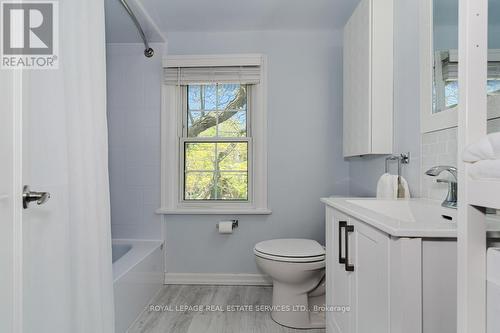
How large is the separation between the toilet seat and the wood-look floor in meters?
0.43

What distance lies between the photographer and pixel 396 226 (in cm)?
79

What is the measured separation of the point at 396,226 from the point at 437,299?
0.21 metres

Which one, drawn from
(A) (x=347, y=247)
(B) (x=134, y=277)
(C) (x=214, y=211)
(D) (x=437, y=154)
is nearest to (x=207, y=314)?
(B) (x=134, y=277)

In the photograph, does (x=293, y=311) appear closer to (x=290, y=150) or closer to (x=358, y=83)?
(x=290, y=150)

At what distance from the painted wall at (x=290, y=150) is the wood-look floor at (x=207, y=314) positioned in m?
0.21

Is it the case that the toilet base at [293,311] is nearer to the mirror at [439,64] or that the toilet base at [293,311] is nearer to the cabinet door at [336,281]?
the cabinet door at [336,281]

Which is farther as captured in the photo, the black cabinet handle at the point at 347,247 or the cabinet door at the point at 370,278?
the black cabinet handle at the point at 347,247

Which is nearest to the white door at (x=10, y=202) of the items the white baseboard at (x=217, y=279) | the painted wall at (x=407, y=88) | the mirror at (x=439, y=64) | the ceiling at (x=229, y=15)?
the ceiling at (x=229, y=15)

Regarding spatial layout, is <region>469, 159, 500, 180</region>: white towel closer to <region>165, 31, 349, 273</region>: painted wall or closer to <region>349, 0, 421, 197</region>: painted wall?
<region>349, 0, 421, 197</region>: painted wall

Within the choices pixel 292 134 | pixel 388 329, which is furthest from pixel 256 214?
pixel 388 329

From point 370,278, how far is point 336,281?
483 mm

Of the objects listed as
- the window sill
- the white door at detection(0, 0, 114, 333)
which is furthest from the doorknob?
the window sill

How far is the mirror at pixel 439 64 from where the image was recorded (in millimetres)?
1257

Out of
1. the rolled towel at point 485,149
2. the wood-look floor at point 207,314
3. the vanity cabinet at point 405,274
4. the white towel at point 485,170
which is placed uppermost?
the rolled towel at point 485,149
